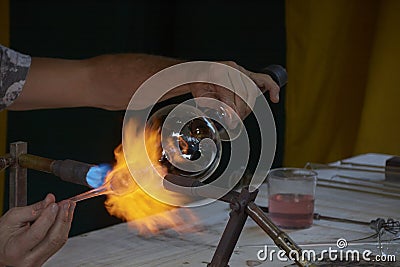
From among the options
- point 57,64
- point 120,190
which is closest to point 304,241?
point 120,190

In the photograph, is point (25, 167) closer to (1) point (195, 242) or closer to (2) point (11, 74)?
(1) point (195, 242)

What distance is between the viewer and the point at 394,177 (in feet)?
6.24

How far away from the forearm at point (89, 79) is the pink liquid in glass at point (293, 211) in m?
0.42

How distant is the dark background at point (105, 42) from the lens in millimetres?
2861

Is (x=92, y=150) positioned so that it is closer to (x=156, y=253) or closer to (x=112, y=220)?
(x=112, y=220)

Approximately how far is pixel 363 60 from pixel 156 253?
69.7 inches

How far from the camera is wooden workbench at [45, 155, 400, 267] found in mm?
1304

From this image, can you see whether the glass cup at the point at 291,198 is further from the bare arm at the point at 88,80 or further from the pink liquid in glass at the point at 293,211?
the bare arm at the point at 88,80

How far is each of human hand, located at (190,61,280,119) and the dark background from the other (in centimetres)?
158

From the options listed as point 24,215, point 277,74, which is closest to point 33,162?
point 24,215

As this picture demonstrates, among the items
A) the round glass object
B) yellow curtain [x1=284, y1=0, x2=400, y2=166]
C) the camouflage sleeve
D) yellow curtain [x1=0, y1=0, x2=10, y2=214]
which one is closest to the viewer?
the round glass object

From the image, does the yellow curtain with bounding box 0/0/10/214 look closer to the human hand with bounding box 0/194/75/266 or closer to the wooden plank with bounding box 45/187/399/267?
the wooden plank with bounding box 45/187/399/267

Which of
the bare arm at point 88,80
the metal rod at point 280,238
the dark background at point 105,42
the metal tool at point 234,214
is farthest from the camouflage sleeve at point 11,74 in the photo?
the dark background at point 105,42

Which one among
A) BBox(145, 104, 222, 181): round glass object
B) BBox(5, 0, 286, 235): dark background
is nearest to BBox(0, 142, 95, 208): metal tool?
BBox(145, 104, 222, 181): round glass object
